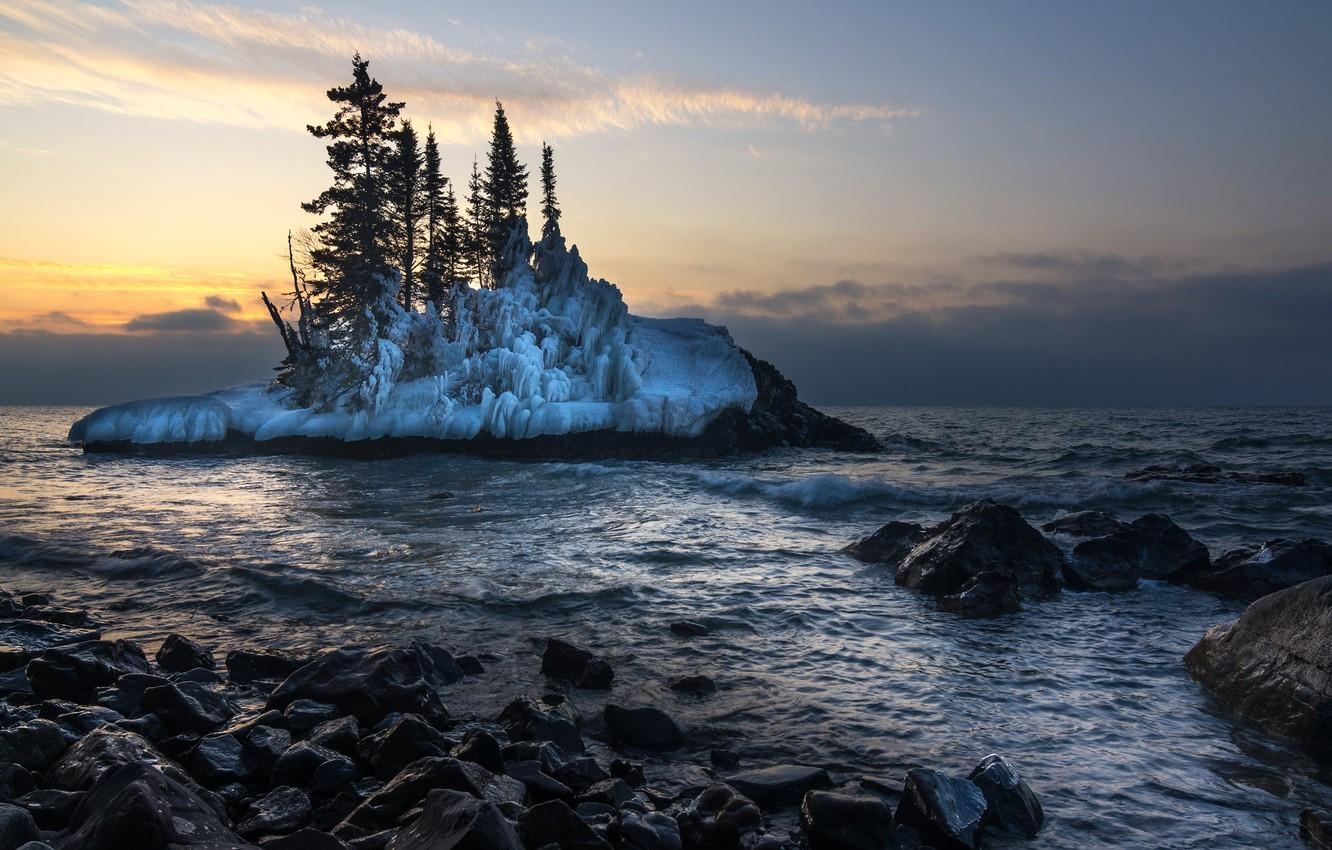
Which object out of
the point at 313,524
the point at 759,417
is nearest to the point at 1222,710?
the point at 313,524

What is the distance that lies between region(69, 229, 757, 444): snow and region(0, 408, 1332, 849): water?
12217 mm

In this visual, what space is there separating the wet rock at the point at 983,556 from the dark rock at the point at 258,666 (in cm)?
967

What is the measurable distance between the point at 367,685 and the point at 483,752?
6.16 ft

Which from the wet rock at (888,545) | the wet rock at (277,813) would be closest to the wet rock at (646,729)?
the wet rock at (277,813)

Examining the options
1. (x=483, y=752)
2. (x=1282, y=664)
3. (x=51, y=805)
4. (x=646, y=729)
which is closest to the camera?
(x=51, y=805)

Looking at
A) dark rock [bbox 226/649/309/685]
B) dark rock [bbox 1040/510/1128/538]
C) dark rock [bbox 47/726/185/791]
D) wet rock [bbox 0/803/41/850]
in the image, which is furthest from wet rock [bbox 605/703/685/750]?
dark rock [bbox 1040/510/1128/538]

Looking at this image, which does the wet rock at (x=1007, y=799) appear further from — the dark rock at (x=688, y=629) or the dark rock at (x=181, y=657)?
the dark rock at (x=181, y=657)

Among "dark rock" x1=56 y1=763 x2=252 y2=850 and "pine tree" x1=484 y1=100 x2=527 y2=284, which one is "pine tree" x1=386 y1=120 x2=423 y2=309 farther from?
"dark rock" x1=56 y1=763 x2=252 y2=850

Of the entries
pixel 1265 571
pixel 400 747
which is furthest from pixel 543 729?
pixel 1265 571

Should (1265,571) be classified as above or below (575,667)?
above

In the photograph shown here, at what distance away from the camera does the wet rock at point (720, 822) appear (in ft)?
16.9

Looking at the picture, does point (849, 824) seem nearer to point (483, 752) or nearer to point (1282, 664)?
point (483, 752)

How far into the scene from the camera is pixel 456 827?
4.37m

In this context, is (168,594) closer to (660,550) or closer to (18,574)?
(18,574)
